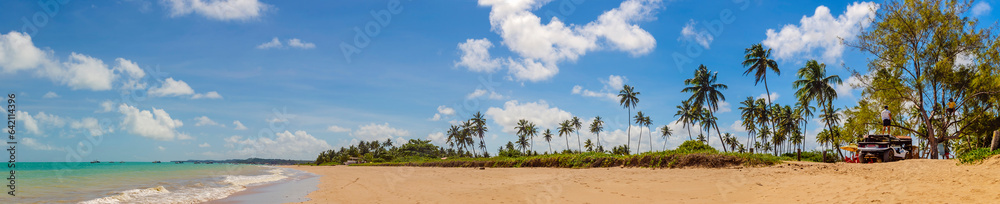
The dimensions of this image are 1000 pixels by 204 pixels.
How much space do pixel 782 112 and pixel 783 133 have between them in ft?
9.36

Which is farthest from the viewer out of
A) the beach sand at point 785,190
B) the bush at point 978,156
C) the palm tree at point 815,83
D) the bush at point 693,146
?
the palm tree at point 815,83

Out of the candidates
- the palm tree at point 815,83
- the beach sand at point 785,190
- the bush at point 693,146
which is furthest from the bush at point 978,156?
the palm tree at point 815,83

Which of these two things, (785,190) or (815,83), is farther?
(815,83)

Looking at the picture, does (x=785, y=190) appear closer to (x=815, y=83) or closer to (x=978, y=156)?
(x=978, y=156)

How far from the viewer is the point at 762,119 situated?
60688 millimetres

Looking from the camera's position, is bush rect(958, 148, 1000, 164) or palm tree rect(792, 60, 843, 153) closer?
bush rect(958, 148, 1000, 164)

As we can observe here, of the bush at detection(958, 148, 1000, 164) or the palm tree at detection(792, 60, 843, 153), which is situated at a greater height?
the palm tree at detection(792, 60, 843, 153)

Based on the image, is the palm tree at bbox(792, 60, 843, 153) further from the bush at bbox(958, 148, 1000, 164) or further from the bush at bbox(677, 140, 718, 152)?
the bush at bbox(958, 148, 1000, 164)

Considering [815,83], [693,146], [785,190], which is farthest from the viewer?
[815,83]

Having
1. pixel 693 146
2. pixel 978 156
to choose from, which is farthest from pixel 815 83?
pixel 978 156

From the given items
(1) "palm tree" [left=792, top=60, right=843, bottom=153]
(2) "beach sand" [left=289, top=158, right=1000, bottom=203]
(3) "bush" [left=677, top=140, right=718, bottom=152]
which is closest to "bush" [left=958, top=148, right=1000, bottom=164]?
(2) "beach sand" [left=289, top=158, right=1000, bottom=203]

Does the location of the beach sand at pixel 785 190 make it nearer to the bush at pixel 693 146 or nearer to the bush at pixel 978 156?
the bush at pixel 978 156

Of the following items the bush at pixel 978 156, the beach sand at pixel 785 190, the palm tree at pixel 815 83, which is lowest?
the beach sand at pixel 785 190

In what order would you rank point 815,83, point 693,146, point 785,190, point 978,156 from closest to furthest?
1. point 785,190
2. point 978,156
3. point 693,146
4. point 815,83
